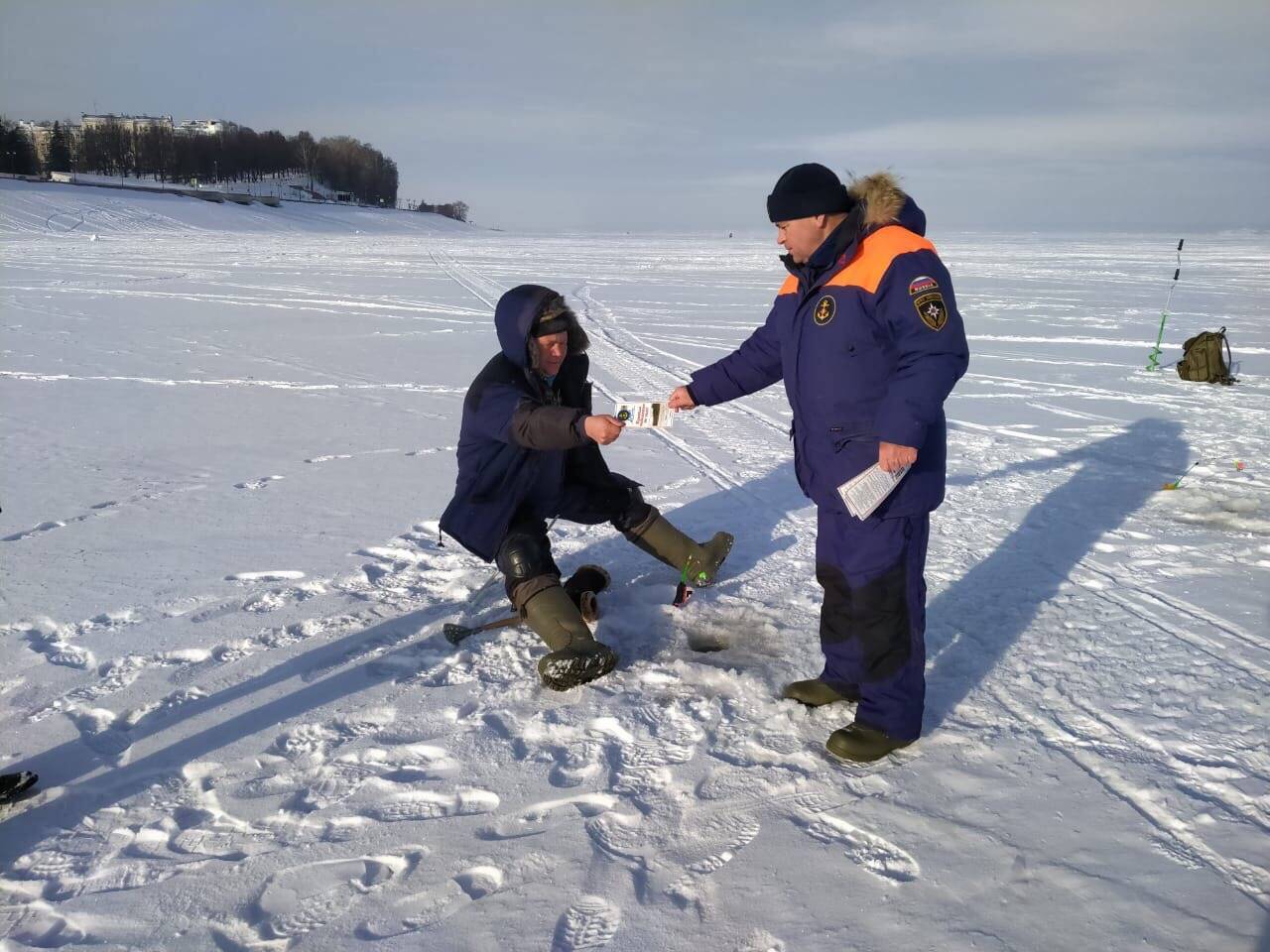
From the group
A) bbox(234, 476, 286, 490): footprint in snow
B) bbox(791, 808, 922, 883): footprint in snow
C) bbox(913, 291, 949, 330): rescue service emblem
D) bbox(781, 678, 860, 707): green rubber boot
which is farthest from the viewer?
bbox(234, 476, 286, 490): footprint in snow

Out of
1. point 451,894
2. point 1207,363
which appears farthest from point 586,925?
point 1207,363

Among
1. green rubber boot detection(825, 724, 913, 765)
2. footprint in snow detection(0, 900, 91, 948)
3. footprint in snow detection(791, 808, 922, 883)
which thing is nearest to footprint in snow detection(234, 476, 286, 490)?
footprint in snow detection(0, 900, 91, 948)

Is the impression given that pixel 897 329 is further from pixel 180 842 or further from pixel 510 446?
pixel 180 842

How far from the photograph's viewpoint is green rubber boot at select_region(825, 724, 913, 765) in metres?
2.88

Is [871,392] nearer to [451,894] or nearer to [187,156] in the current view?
[451,894]

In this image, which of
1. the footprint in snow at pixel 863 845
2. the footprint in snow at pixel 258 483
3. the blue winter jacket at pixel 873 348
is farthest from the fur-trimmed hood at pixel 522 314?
the footprint in snow at pixel 258 483

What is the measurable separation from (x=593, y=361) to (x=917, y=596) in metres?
8.02

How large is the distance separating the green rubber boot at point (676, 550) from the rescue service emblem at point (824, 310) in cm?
160

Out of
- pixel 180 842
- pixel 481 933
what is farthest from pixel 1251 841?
pixel 180 842

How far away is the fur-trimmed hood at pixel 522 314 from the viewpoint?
11.3ft

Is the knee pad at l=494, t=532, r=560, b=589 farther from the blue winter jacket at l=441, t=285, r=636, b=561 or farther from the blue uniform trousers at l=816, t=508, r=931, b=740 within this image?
the blue uniform trousers at l=816, t=508, r=931, b=740

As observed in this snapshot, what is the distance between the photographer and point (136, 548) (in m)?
4.59

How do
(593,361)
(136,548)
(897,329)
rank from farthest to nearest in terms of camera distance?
(593,361) < (136,548) < (897,329)

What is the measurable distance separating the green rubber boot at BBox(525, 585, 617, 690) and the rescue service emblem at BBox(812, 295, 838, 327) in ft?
4.90
